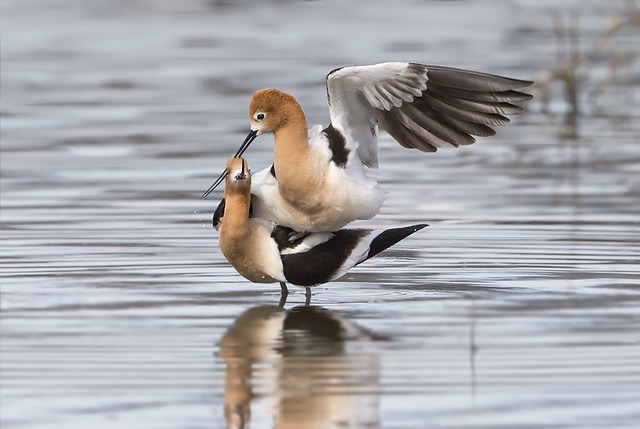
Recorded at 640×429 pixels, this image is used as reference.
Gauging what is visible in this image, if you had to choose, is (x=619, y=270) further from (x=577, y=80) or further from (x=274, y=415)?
(x=577, y=80)

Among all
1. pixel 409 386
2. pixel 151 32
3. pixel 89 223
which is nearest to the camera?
pixel 409 386

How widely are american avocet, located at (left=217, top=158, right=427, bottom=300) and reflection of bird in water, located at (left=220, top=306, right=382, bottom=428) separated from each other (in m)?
0.21

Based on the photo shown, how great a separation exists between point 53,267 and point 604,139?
23.0 ft

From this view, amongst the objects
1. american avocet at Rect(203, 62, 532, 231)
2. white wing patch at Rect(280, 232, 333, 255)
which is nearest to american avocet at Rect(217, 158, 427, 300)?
white wing patch at Rect(280, 232, 333, 255)

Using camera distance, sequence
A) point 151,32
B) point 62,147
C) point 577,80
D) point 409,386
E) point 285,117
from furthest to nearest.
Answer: point 151,32 < point 577,80 < point 62,147 < point 285,117 < point 409,386

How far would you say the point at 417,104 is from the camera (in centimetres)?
880

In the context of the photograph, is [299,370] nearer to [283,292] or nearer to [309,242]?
[309,242]

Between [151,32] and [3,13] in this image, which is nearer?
[151,32]

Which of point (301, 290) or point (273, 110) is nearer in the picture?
point (273, 110)

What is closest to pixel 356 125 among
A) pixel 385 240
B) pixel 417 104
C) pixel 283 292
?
pixel 417 104

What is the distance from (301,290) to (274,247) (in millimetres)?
747

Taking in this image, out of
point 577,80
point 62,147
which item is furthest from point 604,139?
point 62,147

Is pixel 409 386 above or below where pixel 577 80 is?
below

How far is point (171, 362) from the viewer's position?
7113 millimetres
